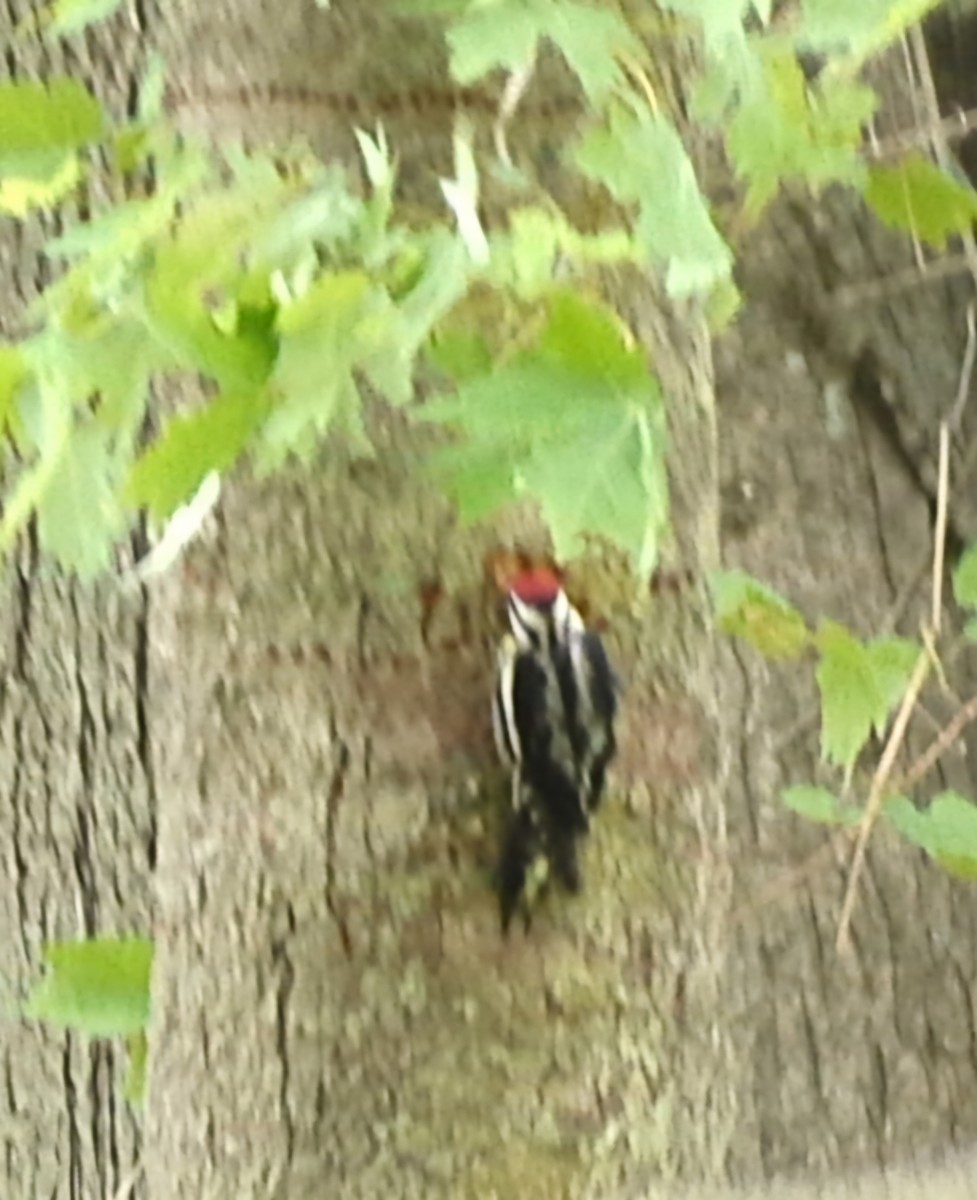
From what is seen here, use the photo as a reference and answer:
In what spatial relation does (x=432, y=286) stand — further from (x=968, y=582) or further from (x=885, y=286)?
(x=885, y=286)

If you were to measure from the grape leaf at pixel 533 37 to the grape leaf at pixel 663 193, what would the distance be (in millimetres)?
22

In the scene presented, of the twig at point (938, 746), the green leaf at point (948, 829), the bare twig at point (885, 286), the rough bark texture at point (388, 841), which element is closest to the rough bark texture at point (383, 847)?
the rough bark texture at point (388, 841)

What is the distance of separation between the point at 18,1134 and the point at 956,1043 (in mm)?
750

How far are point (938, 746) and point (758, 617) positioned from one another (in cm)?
24

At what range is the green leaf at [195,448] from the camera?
44 centimetres

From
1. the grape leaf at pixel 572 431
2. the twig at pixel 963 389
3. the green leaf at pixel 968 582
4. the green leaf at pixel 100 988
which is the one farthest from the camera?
the twig at pixel 963 389

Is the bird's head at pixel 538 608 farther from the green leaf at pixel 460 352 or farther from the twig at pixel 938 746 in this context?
the twig at pixel 938 746

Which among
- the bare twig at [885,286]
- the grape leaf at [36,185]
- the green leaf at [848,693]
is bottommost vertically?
the green leaf at [848,693]

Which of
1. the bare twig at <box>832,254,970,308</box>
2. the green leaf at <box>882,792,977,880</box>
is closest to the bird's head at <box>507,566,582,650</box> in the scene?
the green leaf at <box>882,792,977,880</box>

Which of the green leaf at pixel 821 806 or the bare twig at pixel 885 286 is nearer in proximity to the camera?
the green leaf at pixel 821 806

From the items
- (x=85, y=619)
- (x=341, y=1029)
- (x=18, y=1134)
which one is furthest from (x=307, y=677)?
(x=18, y=1134)

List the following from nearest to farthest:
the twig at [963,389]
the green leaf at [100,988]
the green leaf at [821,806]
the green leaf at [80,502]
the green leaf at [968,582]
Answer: the green leaf at [80,502] → the green leaf at [100,988] → the green leaf at [968,582] → the green leaf at [821,806] → the twig at [963,389]

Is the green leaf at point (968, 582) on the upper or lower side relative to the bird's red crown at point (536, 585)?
lower

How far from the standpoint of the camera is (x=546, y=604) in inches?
22.3
